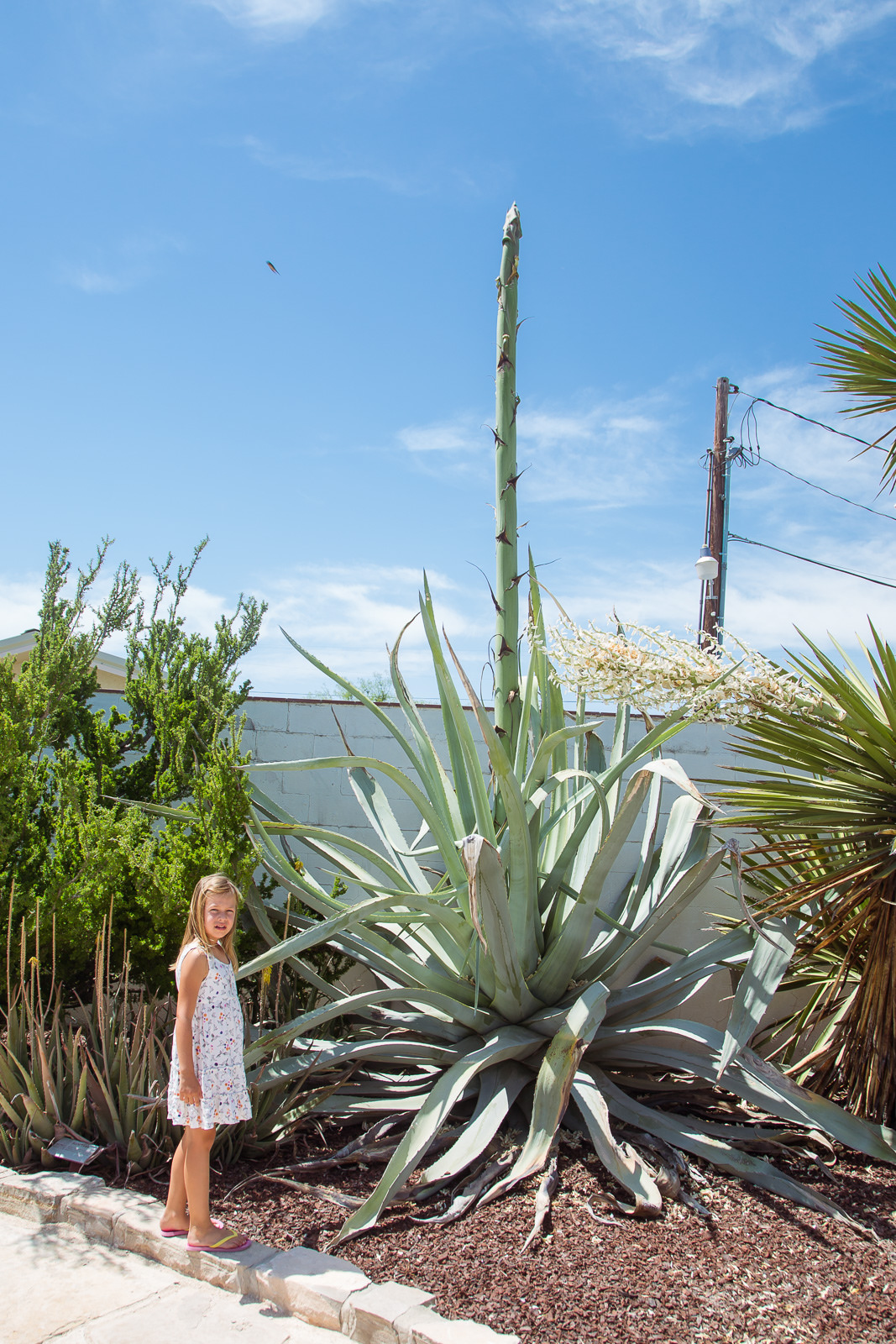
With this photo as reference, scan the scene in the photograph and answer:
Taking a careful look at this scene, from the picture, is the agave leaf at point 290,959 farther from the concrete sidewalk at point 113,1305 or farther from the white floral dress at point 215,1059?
the concrete sidewalk at point 113,1305

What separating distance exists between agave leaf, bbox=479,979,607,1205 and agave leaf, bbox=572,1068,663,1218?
104 millimetres

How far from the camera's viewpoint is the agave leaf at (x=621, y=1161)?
114 inches

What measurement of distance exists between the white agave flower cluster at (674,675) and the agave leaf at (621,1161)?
4.60 feet

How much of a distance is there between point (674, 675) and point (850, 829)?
3.65 ft

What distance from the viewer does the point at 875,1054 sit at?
11.7 ft

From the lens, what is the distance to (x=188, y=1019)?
297 centimetres

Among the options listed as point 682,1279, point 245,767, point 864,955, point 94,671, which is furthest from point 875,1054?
point 94,671

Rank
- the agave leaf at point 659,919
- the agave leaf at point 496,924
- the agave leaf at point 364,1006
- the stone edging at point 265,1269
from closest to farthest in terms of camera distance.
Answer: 1. the stone edging at point 265,1269
2. the agave leaf at point 496,924
3. the agave leaf at point 364,1006
4. the agave leaf at point 659,919

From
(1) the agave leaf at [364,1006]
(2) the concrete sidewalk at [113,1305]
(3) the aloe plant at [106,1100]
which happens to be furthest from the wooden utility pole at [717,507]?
(2) the concrete sidewalk at [113,1305]

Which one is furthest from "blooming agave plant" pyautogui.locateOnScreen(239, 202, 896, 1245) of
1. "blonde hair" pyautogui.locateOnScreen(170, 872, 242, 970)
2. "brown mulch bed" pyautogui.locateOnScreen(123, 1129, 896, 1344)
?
"blonde hair" pyautogui.locateOnScreen(170, 872, 242, 970)

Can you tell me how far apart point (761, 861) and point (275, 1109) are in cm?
279

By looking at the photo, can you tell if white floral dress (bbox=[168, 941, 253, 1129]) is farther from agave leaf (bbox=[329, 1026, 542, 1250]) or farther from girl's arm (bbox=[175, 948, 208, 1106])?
agave leaf (bbox=[329, 1026, 542, 1250])

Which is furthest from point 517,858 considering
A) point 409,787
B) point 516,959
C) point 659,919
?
point 659,919

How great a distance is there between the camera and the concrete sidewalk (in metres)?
2.44
